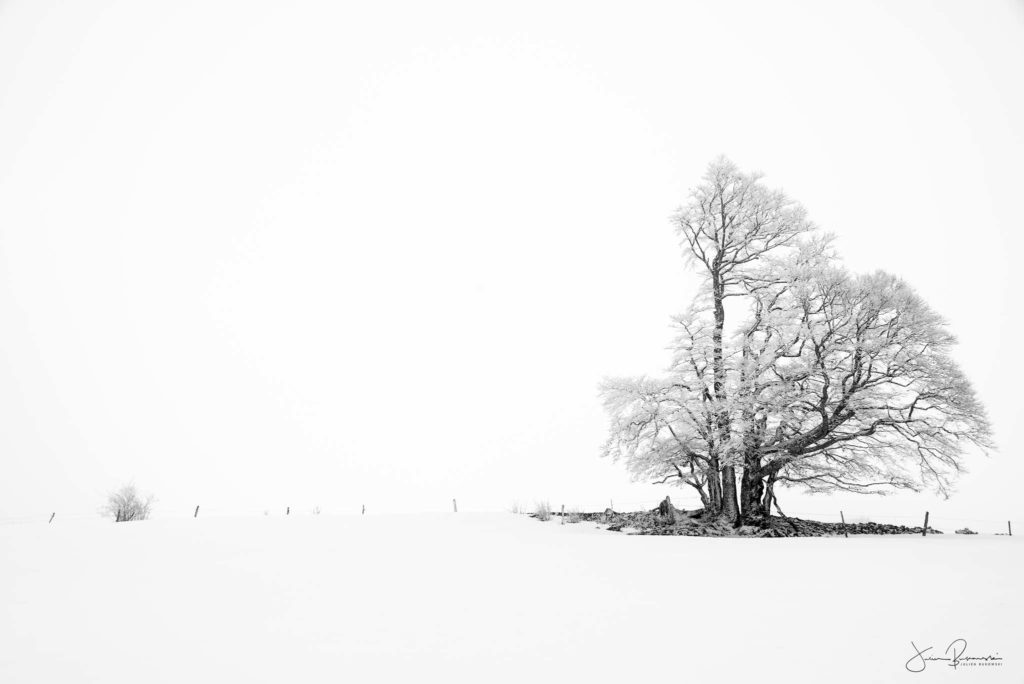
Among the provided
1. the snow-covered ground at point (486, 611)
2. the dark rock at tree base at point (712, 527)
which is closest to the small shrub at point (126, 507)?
the snow-covered ground at point (486, 611)

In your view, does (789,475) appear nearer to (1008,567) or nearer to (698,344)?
(698,344)

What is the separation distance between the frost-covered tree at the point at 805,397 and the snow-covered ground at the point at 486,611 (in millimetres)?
6014

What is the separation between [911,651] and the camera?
6.20 m

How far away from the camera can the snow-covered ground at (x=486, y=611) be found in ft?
18.7

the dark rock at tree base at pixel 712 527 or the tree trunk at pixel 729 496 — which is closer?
the dark rock at tree base at pixel 712 527

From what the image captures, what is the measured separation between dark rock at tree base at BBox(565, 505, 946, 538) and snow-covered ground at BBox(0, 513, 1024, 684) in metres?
4.88

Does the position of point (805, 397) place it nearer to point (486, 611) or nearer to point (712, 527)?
point (712, 527)

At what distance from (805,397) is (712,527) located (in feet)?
20.2

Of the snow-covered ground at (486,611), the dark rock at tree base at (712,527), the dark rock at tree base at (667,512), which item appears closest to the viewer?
the snow-covered ground at (486,611)

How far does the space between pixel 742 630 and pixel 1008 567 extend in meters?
9.23

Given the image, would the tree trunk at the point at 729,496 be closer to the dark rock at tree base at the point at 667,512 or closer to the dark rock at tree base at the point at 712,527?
the dark rock at tree base at the point at 712,527

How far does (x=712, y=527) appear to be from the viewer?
65.1ft

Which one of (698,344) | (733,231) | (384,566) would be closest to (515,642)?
(384,566)

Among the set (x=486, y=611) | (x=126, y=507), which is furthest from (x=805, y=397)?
(x=126, y=507)
